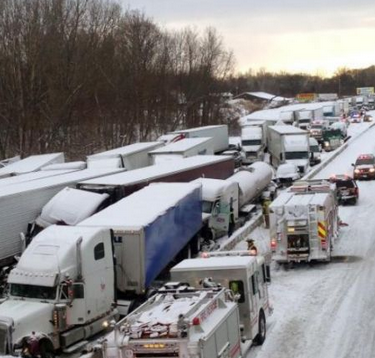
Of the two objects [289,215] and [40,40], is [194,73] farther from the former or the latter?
[289,215]

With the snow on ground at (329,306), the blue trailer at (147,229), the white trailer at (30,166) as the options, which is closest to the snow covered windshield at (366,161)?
the snow on ground at (329,306)

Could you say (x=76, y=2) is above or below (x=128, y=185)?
above

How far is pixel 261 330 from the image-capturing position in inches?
647

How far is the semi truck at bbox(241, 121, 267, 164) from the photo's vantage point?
54.6 metres

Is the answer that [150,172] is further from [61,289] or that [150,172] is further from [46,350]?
[46,350]

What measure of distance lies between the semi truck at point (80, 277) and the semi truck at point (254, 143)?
1360 inches

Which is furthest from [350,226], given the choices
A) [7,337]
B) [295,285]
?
[7,337]

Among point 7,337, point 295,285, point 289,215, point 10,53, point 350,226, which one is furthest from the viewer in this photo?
point 10,53

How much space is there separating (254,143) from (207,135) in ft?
12.9

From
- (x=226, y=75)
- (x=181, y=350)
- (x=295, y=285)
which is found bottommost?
(x=295, y=285)

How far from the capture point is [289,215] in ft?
79.0

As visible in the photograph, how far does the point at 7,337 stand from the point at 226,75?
327ft

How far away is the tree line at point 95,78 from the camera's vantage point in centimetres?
6022

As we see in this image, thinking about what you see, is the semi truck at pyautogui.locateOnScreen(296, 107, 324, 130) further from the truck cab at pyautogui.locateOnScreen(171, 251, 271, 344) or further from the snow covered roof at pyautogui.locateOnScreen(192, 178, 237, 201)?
the truck cab at pyautogui.locateOnScreen(171, 251, 271, 344)
